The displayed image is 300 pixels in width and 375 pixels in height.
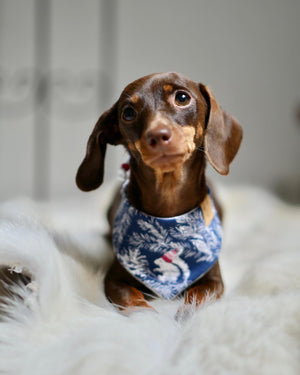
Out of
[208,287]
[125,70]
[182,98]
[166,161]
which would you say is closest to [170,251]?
A: [208,287]

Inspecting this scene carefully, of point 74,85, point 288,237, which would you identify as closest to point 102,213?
point 288,237

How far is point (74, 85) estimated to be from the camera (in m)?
3.10

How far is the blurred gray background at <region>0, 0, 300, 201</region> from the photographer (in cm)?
290

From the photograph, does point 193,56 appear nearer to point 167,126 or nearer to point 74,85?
point 74,85

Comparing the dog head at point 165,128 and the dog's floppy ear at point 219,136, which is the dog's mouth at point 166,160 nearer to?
the dog head at point 165,128

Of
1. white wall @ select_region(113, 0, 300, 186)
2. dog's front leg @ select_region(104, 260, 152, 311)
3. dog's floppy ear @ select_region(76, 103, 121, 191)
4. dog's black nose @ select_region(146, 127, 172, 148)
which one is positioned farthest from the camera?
white wall @ select_region(113, 0, 300, 186)

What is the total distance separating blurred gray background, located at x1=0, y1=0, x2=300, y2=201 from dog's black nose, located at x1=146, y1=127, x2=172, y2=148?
6.99 ft

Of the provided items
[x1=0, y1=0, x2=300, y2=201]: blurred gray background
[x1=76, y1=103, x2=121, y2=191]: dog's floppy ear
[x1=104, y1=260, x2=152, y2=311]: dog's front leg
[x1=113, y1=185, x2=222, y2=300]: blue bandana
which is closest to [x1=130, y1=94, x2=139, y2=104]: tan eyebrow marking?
[x1=76, y1=103, x2=121, y2=191]: dog's floppy ear

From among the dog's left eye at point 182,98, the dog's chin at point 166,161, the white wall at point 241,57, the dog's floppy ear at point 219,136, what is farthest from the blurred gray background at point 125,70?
the dog's chin at point 166,161

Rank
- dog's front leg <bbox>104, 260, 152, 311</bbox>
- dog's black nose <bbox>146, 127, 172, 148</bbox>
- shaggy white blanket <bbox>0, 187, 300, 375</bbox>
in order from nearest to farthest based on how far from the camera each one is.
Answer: shaggy white blanket <bbox>0, 187, 300, 375</bbox> < dog's black nose <bbox>146, 127, 172, 148</bbox> < dog's front leg <bbox>104, 260, 152, 311</bbox>

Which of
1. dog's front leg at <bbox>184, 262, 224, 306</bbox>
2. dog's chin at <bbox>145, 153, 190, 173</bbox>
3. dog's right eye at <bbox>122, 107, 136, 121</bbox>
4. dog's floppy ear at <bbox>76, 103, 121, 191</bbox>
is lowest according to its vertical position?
dog's front leg at <bbox>184, 262, 224, 306</bbox>

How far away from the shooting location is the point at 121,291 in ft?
3.21

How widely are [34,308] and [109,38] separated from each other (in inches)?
102

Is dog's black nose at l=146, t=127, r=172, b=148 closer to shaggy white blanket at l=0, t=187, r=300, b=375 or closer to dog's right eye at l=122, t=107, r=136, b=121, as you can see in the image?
dog's right eye at l=122, t=107, r=136, b=121
